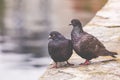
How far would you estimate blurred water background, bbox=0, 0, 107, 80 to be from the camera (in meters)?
7.51

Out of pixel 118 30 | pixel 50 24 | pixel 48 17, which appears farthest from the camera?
pixel 48 17

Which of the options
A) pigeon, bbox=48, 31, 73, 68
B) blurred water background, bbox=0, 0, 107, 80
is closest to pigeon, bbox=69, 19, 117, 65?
pigeon, bbox=48, 31, 73, 68

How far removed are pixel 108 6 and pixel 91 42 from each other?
3.59 m

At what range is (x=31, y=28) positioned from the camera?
10594 mm

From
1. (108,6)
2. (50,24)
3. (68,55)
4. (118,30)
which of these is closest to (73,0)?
(50,24)

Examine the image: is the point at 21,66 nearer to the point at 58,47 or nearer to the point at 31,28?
the point at 31,28

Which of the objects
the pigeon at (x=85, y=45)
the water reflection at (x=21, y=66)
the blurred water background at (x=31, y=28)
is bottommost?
the water reflection at (x=21, y=66)

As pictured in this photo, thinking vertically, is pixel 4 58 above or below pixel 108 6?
below

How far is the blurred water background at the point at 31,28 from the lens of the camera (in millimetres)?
7512

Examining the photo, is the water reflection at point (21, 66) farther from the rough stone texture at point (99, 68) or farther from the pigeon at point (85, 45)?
the pigeon at point (85, 45)

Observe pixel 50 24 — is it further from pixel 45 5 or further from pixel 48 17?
pixel 45 5

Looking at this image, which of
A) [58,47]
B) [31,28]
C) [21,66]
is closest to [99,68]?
[58,47]

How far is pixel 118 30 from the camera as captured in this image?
5996 millimetres

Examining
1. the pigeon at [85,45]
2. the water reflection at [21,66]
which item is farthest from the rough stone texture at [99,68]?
the water reflection at [21,66]
